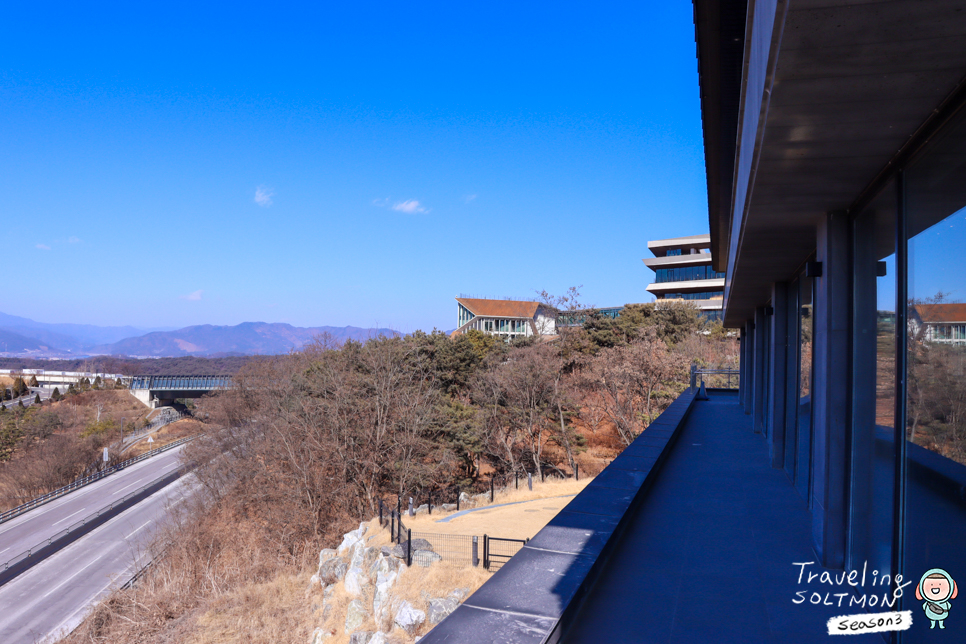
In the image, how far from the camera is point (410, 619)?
12.6 m

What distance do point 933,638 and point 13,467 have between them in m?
49.5

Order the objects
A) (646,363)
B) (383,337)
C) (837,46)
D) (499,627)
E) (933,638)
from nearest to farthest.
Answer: (837,46), (499,627), (933,638), (646,363), (383,337)

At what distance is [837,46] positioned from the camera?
6.56 ft

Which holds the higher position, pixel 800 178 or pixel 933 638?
pixel 800 178

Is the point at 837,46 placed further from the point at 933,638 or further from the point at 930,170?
the point at 933,638

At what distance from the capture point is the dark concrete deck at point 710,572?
3158mm

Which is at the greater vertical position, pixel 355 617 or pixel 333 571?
pixel 355 617

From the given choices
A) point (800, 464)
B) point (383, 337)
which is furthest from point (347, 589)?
point (383, 337)

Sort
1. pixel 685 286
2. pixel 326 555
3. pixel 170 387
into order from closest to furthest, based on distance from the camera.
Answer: pixel 326 555 → pixel 170 387 → pixel 685 286

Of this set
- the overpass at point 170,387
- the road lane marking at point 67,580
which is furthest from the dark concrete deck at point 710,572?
the overpass at point 170,387

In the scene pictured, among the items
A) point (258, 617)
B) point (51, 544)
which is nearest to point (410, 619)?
point (258, 617)

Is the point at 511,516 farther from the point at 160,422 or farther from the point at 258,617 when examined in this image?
the point at 160,422

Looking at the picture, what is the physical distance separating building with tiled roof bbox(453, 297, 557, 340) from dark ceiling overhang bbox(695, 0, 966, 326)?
185 feet

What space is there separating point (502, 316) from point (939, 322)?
6043 centimetres
